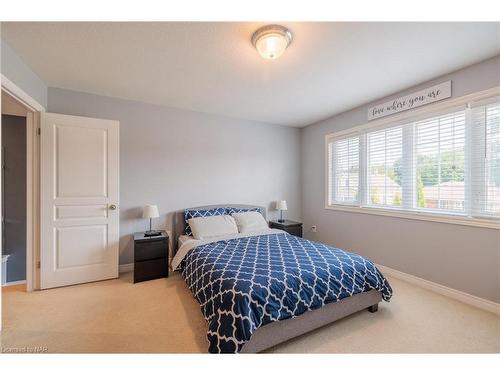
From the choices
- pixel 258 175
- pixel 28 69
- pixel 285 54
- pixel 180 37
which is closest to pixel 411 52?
pixel 285 54

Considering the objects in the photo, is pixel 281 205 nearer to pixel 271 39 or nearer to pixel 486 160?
pixel 486 160

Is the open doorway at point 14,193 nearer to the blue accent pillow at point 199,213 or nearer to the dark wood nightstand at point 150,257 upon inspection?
the dark wood nightstand at point 150,257

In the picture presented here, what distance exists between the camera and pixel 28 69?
223 centimetres

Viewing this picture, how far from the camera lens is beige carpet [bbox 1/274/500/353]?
162 cm

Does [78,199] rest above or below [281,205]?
above

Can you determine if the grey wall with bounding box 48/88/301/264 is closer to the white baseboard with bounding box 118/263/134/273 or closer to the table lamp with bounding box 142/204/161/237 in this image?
the white baseboard with bounding box 118/263/134/273

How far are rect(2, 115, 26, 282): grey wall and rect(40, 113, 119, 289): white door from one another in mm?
894

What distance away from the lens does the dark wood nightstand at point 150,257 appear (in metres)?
2.70

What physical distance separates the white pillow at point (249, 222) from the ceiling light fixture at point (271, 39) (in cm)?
226

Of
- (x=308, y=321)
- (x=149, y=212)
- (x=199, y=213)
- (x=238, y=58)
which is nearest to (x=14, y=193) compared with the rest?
(x=149, y=212)

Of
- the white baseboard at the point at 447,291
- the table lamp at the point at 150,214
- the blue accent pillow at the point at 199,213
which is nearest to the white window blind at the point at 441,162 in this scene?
the white baseboard at the point at 447,291

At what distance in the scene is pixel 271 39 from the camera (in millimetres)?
1683

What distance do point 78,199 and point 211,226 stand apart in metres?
1.64
